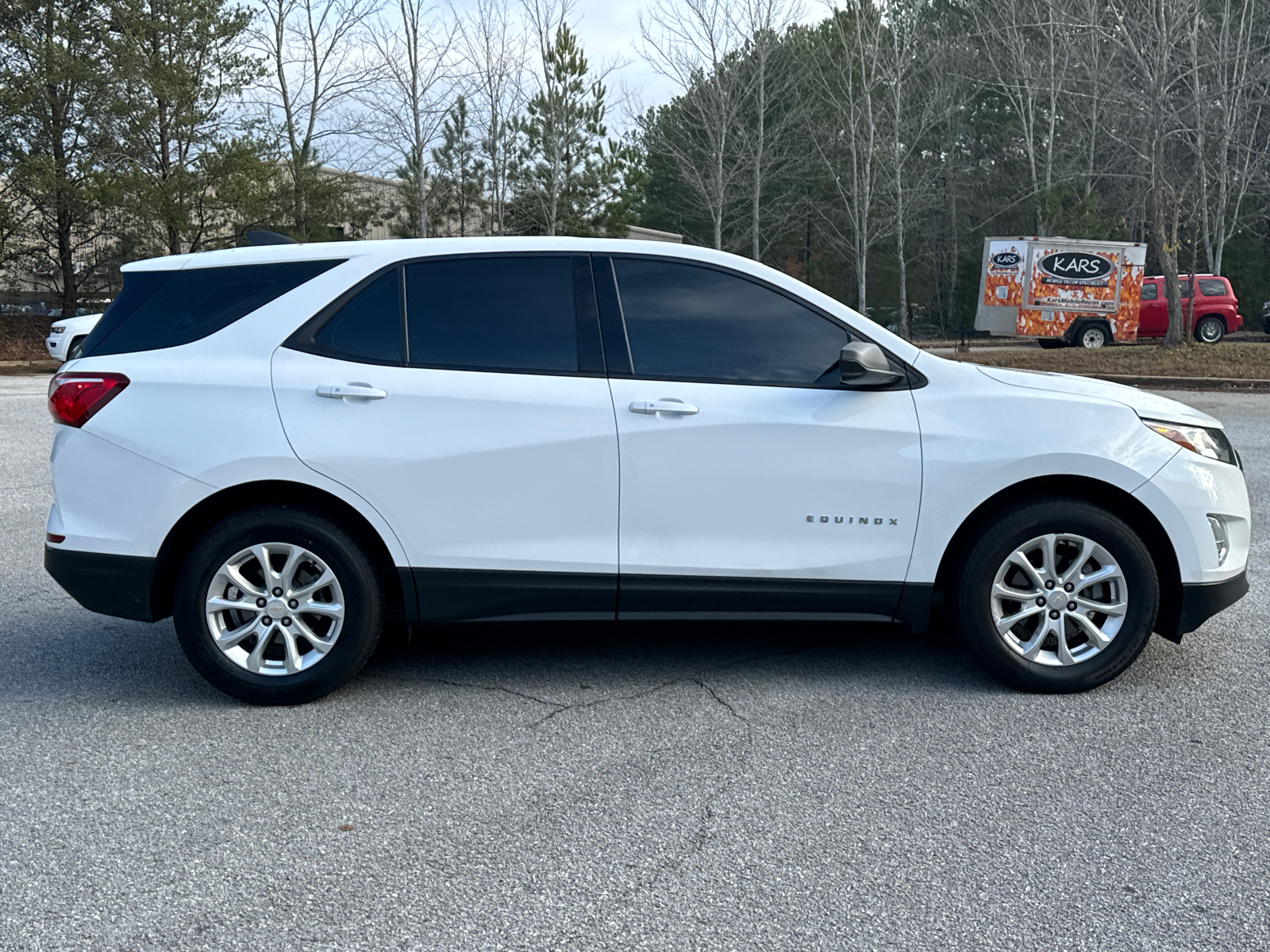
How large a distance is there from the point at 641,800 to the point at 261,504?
6.33ft

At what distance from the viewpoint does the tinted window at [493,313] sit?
4.59 metres

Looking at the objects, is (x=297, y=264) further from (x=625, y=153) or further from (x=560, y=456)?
(x=625, y=153)

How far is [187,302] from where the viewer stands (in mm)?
A: 4703

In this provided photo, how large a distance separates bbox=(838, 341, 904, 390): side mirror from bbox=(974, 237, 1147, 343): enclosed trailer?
27.7 metres

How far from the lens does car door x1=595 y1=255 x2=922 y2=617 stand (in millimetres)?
4488

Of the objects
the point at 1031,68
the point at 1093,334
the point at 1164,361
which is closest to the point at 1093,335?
the point at 1093,334

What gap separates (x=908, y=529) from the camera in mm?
4562

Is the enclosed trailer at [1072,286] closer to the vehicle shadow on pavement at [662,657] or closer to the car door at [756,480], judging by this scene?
the vehicle shadow on pavement at [662,657]

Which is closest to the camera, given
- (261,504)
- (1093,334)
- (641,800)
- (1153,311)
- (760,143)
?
(641,800)

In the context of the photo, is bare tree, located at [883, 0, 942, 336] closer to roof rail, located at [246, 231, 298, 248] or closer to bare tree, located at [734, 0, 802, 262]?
bare tree, located at [734, 0, 802, 262]

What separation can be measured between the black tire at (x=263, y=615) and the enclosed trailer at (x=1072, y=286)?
28585mm

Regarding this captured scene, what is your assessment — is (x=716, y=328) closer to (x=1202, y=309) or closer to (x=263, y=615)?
(x=263, y=615)

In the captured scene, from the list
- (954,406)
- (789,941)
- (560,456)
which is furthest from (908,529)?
(789,941)

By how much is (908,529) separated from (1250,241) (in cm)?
4445
